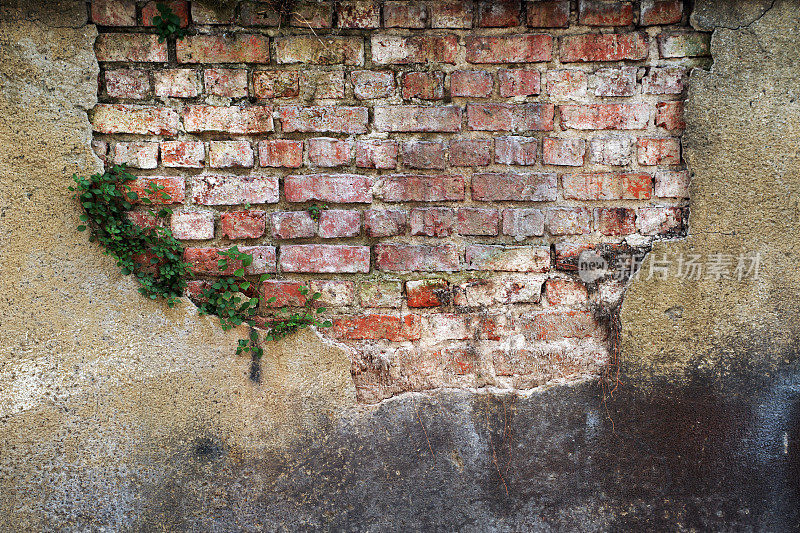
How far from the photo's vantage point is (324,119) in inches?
56.7

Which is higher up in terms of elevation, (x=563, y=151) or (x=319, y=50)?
(x=319, y=50)

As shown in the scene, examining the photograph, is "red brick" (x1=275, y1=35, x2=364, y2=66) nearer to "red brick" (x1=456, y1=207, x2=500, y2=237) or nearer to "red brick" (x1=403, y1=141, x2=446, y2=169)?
"red brick" (x1=403, y1=141, x2=446, y2=169)

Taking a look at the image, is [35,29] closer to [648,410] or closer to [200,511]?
[200,511]

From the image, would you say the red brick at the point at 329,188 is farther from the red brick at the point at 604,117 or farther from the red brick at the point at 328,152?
the red brick at the point at 604,117

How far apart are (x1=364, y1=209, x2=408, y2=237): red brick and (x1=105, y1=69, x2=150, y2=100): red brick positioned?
Answer: 779 millimetres

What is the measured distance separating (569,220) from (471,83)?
0.54 meters

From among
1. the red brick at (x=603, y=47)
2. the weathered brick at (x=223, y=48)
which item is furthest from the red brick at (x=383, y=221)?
the red brick at (x=603, y=47)

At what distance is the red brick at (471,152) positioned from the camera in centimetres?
146

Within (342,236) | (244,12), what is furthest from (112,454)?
(244,12)

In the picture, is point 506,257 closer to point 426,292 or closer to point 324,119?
point 426,292

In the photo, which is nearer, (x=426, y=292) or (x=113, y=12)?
(x=113, y=12)

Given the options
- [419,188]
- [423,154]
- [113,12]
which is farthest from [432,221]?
[113,12]

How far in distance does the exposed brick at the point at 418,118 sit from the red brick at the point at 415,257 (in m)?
0.37

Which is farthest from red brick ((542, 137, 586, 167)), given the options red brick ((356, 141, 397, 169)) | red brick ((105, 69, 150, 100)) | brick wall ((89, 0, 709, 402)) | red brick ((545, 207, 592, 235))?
red brick ((105, 69, 150, 100))
